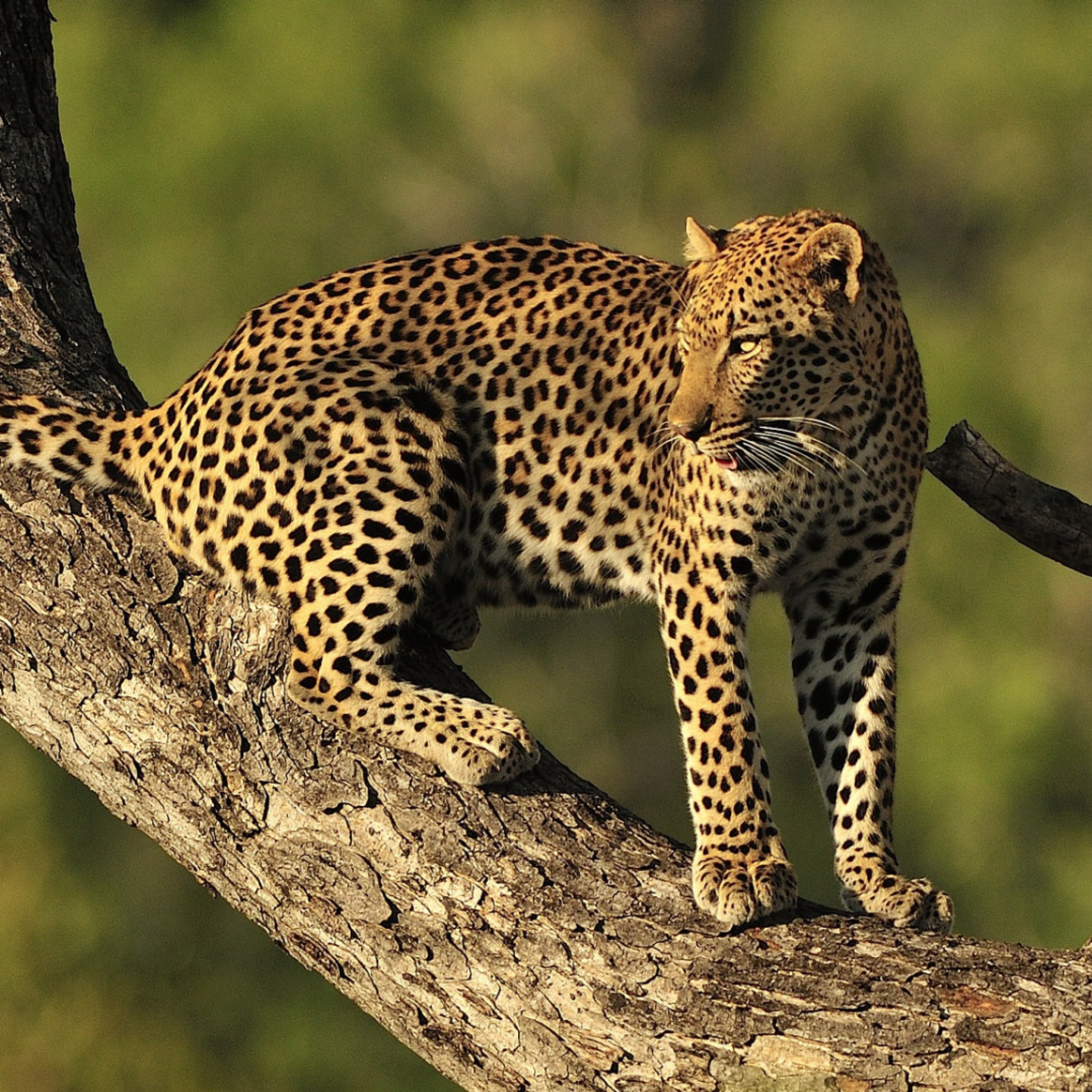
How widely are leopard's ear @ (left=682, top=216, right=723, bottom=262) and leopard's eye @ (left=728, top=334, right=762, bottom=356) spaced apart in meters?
0.44

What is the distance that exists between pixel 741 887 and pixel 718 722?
0.77 m

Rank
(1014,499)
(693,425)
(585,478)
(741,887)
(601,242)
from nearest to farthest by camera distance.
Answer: (741,887), (1014,499), (693,425), (585,478), (601,242)

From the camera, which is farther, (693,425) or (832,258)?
(832,258)

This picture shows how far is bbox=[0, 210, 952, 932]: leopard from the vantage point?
6164 millimetres

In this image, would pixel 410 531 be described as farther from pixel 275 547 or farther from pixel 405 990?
pixel 405 990

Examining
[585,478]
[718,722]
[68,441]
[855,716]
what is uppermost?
[585,478]

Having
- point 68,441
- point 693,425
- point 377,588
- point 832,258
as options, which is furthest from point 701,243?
point 68,441

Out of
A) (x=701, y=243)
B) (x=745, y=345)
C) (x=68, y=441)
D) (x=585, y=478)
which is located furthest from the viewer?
(x=585, y=478)

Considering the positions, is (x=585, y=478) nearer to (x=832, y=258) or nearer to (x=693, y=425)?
(x=693, y=425)

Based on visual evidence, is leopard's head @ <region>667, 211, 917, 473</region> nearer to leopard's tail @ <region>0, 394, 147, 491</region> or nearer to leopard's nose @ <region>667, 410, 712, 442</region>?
leopard's nose @ <region>667, 410, 712, 442</region>

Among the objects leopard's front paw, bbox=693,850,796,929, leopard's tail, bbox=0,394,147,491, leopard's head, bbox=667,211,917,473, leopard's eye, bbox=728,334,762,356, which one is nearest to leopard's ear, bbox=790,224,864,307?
leopard's head, bbox=667,211,917,473

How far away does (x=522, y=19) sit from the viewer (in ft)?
108

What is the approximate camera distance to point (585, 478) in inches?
270

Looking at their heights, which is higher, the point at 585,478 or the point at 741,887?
the point at 585,478
